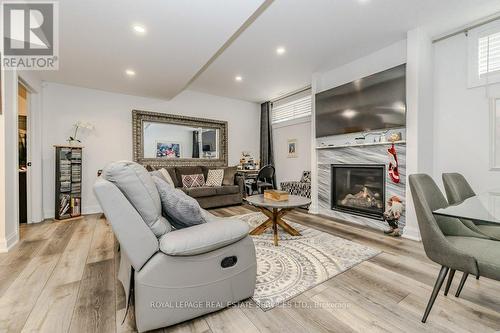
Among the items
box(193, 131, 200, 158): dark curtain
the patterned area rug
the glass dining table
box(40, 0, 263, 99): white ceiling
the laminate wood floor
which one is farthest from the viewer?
box(193, 131, 200, 158): dark curtain

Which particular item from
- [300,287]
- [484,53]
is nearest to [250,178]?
[300,287]

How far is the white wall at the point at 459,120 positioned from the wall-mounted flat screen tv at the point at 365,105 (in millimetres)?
487

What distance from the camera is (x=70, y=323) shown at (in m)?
1.34

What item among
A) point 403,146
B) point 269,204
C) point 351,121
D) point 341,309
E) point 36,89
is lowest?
point 341,309

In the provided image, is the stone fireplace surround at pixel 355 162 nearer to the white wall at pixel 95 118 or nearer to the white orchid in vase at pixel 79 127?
the white wall at pixel 95 118

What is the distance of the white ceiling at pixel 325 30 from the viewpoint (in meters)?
2.39

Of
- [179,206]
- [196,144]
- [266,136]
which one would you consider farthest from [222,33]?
[266,136]

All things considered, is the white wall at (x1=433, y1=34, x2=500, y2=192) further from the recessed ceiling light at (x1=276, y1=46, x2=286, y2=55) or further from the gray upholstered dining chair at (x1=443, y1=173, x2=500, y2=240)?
the recessed ceiling light at (x1=276, y1=46, x2=286, y2=55)

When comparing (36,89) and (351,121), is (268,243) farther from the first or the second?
(36,89)

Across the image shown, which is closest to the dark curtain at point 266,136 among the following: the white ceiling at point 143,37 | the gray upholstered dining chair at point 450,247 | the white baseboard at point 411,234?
the white ceiling at point 143,37

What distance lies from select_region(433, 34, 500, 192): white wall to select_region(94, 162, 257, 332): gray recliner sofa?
2.97 m

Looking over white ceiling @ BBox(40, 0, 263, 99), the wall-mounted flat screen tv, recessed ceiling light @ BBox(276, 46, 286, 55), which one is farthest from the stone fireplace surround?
white ceiling @ BBox(40, 0, 263, 99)

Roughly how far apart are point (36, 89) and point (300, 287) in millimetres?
4793

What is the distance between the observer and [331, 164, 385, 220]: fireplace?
11.0 feet
